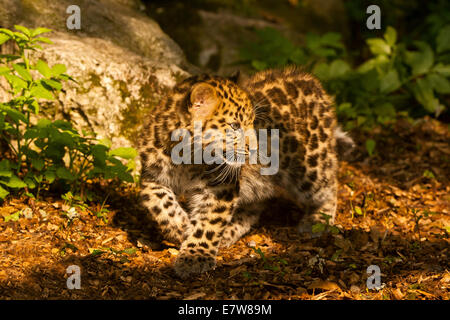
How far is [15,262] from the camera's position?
15.9 ft

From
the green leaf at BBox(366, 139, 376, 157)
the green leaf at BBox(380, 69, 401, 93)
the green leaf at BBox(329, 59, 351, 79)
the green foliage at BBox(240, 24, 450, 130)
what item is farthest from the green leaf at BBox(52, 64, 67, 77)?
the green leaf at BBox(380, 69, 401, 93)

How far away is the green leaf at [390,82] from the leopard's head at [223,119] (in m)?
4.08

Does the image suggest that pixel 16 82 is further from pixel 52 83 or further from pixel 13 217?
pixel 13 217

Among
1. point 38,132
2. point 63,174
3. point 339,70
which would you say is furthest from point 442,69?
point 38,132

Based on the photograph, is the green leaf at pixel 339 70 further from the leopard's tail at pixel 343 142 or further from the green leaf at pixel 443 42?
the leopard's tail at pixel 343 142

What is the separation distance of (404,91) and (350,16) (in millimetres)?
3747

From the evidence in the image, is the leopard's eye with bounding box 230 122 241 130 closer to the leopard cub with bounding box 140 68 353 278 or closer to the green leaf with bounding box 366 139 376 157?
the leopard cub with bounding box 140 68 353 278

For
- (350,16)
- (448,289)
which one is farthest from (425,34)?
(448,289)

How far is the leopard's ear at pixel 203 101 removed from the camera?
4.96m

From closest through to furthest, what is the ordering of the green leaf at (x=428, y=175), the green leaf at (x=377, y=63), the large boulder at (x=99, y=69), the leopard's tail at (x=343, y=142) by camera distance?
the large boulder at (x=99, y=69), the leopard's tail at (x=343, y=142), the green leaf at (x=428, y=175), the green leaf at (x=377, y=63)

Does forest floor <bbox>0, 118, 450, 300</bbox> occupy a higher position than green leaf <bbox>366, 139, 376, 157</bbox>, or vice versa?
green leaf <bbox>366, 139, 376, 157</bbox>

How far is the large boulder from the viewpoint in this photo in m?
6.71

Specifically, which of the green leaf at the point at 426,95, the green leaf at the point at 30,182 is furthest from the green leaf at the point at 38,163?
the green leaf at the point at 426,95

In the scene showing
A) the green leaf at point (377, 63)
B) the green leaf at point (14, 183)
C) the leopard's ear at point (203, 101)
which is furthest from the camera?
the green leaf at point (377, 63)
